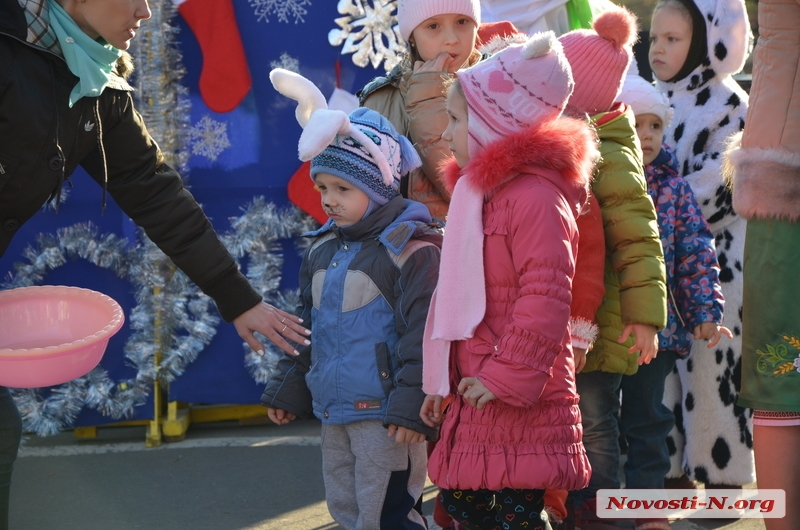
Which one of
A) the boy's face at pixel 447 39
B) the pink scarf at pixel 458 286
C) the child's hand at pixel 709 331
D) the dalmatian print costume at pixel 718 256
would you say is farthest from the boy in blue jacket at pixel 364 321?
the dalmatian print costume at pixel 718 256

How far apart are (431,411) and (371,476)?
36 cm

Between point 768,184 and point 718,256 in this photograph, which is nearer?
point 768,184

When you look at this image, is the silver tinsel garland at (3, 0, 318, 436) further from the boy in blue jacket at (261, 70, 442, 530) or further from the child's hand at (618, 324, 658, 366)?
the child's hand at (618, 324, 658, 366)

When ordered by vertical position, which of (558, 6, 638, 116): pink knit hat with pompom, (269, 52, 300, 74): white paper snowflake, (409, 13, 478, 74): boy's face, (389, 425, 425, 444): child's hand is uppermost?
(269, 52, 300, 74): white paper snowflake

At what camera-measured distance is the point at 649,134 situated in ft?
12.3

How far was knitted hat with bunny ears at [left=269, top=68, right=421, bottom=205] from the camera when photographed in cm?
309

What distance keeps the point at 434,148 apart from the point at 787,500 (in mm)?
1707

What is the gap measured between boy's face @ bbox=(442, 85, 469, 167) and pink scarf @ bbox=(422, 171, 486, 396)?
12cm

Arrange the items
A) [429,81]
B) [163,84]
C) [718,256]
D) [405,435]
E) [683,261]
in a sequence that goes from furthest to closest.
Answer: [163,84]
[718,256]
[683,261]
[429,81]
[405,435]

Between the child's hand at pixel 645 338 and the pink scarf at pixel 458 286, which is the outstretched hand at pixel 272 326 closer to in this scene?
the pink scarf at pixel 458 286

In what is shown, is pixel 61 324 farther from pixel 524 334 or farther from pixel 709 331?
pixel 709 331

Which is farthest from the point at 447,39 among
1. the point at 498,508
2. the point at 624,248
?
the point at 498,508

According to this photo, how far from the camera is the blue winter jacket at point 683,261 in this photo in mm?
3537

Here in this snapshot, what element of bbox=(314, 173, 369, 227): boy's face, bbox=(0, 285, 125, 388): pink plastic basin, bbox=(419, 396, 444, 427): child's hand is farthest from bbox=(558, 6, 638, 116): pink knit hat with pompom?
bbox=(0, 285, 125, 388): pink plastic basin
